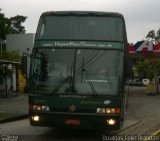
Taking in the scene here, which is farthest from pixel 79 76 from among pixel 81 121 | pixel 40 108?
pixel 40 108

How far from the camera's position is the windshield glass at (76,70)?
44.3ft

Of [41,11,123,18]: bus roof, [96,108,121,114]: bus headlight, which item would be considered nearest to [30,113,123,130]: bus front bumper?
[96,108,121,114]: bus headlight

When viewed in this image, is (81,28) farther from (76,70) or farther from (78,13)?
(76,70)

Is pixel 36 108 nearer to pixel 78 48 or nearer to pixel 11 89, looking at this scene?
pixel 78 48

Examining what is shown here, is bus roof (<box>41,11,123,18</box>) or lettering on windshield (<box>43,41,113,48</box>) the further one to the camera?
bus roof (<box>41,11,123,18</box>)

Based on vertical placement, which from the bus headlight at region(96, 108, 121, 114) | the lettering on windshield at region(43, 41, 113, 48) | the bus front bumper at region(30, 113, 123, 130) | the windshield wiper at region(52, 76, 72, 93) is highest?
the lettering on windshield at region(43, 41, 113, 48)

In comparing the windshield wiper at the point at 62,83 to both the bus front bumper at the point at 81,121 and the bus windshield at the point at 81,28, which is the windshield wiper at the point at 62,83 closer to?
the bus front bumper at the point at 81,121

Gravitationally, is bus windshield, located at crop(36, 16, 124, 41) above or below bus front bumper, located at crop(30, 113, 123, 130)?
above

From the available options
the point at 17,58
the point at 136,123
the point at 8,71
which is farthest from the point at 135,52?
the point at 136,123

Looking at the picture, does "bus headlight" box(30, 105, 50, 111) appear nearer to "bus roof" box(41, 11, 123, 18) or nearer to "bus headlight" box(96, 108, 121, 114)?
"bus headlight" box(96, 108, 121, 114)

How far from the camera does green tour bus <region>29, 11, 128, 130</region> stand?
13.4m

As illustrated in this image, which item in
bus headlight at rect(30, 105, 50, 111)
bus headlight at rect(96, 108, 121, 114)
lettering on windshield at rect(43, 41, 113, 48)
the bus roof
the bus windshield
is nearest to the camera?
bus headlight at rect(96, 108, 121, 114)

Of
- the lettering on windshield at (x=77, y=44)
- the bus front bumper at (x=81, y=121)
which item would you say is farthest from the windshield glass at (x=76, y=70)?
the bus front bumper at (x=81, y=121)

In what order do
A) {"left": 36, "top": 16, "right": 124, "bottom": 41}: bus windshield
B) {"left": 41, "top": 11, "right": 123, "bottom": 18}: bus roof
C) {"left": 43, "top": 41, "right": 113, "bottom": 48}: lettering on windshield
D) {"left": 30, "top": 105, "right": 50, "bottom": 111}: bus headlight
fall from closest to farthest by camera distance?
{"left": 30, "top": 105, "right": 50, "bottom": 111}: bus headlight → {"left": 43, "top": 41, "right": 113, "bottom": 48}: lettering on windshield → {"left": 36, "top": 16, "right": 124, "bottom": 41}: bus windshield → {"left": 41, "top": 11, "right": 123, "bottom": 18}: bus roof
